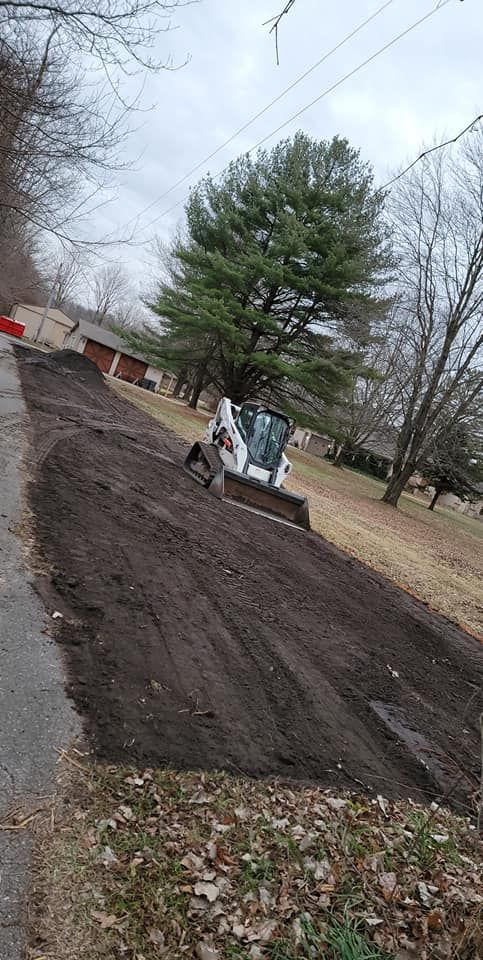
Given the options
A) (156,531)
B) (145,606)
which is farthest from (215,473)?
(145,606)

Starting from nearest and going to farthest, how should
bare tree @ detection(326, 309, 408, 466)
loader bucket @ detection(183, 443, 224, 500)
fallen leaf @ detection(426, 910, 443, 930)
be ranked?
1. fallen leaf @ detection(426, 910, 443, 930)
2. loader bucket @ detection(183, 443, 224, 500)
3. bare tree @ detection(326, 309, 408, 466)

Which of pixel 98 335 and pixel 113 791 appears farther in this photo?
pixel 98 335

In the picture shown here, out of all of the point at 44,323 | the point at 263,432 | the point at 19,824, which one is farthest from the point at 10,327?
the point at 19,824

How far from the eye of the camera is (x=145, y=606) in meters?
4.70

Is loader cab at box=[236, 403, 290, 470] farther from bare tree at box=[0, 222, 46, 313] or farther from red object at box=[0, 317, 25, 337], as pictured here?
red object at box=[0, 317, 25, 337]

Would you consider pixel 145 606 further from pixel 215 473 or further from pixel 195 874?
pixel 215 473

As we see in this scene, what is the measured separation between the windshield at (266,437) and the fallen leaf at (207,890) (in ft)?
31.9

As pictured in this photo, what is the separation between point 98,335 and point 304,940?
51060 millimetres

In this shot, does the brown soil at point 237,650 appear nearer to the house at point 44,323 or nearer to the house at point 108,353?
the house at point 108,353

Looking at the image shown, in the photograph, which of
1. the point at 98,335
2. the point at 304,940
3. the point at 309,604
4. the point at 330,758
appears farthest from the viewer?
the point at 98,335

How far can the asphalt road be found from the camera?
2.10 meters

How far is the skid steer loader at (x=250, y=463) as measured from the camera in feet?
35.2

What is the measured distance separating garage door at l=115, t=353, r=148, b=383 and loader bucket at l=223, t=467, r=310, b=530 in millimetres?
42070

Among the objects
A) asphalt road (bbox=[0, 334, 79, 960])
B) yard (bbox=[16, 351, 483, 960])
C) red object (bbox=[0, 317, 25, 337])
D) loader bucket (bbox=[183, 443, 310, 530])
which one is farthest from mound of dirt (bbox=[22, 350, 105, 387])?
asphalt road (bbox=[0, 334, 79, 960])
